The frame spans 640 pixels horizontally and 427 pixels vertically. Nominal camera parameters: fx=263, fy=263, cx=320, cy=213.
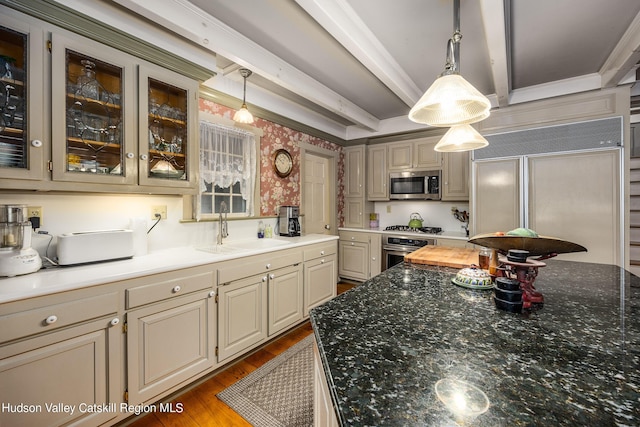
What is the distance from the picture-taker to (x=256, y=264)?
220 cm

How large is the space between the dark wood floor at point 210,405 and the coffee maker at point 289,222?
1.30 meters

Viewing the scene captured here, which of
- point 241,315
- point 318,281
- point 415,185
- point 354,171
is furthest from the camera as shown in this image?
point 354,171

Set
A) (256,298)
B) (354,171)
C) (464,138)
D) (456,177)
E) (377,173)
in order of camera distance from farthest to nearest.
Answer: (354,171)
(377,173)
(456,177)
(256,298)
(464,138)

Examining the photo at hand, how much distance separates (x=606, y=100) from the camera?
2.48m

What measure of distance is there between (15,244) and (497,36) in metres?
3.14

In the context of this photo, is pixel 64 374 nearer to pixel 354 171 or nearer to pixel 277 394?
pixel 277 394

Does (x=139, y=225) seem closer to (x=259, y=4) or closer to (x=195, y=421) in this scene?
(x=195, y=421)

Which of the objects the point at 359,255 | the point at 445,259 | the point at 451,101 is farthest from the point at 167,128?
the point at 359,255

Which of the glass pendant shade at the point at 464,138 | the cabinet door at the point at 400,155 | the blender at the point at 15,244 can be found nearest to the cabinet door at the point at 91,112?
the blender at the point at 15,244

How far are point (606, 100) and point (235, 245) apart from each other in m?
3.81

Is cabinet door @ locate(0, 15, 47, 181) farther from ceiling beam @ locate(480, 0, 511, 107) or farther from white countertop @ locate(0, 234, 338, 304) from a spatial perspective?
ceiling beam @ locate(480, 0, 511, 107)

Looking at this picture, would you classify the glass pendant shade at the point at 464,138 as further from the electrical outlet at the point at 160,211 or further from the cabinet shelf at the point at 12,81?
the cabinet shelf at the point at 12,81

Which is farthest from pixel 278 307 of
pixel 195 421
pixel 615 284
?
pixel 615 284

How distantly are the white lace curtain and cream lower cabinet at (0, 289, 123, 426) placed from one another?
1.36 metres
